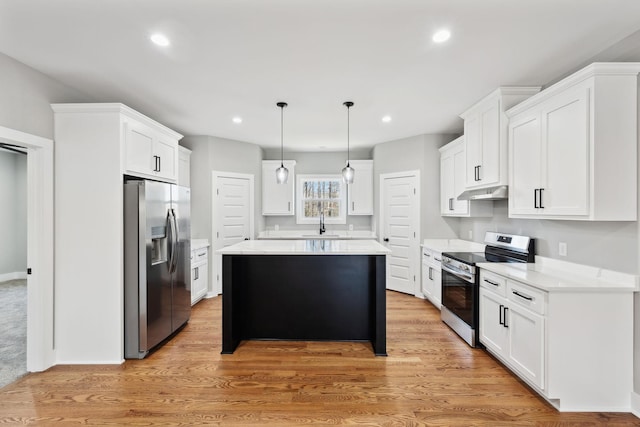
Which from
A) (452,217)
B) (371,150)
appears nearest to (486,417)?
(452,217)

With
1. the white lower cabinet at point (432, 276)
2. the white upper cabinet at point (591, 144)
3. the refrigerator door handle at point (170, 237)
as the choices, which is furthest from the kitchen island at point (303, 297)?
the white upper cabinet at point (591, 144)

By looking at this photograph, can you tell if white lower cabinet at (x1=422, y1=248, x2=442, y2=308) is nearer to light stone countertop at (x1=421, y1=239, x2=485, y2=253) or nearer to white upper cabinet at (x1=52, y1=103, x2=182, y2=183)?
light stone countertop at (x1=421, y1=239, x2=485, y2=253)

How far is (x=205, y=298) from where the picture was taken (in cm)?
502

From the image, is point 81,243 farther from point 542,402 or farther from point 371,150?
point 371,150

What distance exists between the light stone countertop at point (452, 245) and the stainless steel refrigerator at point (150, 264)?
11.0ft

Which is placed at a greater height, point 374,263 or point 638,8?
point 638,8

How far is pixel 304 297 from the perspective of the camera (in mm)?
3326

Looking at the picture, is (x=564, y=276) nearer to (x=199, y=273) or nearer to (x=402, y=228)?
(x=402, y=228)

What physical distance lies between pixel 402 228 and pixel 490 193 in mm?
2070

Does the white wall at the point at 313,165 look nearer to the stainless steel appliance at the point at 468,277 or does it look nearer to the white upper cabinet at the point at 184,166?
the white upper cabinet at the point at 184,166

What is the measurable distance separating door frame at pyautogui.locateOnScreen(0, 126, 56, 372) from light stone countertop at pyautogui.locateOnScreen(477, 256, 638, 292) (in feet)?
13.7

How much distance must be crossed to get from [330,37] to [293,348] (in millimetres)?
2931

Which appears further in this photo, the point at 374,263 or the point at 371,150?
the point at 371,150

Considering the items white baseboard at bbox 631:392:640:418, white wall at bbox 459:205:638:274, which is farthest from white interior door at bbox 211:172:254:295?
white baseboard at bbox 631:392:640:418
